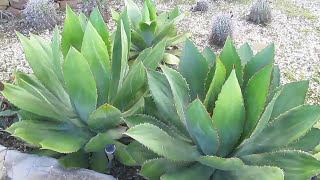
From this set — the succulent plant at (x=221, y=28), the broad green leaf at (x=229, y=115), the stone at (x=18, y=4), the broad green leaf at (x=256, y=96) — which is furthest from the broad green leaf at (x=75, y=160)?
the stone at (x=18, y=4)

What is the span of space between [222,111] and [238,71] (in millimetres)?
289

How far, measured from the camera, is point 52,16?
3773 mm

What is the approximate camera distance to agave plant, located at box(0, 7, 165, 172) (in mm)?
1961

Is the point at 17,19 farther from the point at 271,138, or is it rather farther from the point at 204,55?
the point at 271,138

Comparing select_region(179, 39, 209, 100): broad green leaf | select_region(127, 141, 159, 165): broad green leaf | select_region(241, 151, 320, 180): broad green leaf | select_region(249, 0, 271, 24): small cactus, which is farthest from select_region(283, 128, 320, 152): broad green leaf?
select_region(249, 0, 271, 24): small cactus

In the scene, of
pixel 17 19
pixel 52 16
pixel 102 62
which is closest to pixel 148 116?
pixel 102 62

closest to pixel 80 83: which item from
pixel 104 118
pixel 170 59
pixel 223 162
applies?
pixel 104 118

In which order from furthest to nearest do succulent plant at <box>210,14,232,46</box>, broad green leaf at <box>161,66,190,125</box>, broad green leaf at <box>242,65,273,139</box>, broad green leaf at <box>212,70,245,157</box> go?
succulent plant at <box>210,14,232,46</box>, broad green leaf at <box>161,66,190,125</box>, broad green leaf at <box>242,65,273,139</box>, broad green leaf at <box>212,70,245,157</box>

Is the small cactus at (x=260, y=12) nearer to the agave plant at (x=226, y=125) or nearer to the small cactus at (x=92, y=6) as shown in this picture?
the small cactus at (x=92, y=6)

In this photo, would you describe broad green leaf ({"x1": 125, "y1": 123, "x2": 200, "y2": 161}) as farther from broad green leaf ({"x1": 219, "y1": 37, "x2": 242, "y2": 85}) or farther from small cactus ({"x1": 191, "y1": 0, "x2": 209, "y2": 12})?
small cactus ({"x1": 191, "y1": 0, "x2": 209, "y2": 12})

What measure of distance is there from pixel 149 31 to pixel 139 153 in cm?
123

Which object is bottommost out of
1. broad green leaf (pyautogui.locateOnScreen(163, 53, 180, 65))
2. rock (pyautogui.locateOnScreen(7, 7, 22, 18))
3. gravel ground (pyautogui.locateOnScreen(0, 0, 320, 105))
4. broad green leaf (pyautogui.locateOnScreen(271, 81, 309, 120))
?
gravel ground (pyautogui.locateOnScreen(0, 0, 320, 105))

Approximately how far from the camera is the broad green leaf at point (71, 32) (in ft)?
7.02

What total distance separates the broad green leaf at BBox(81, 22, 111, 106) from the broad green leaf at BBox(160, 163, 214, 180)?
568 mm
